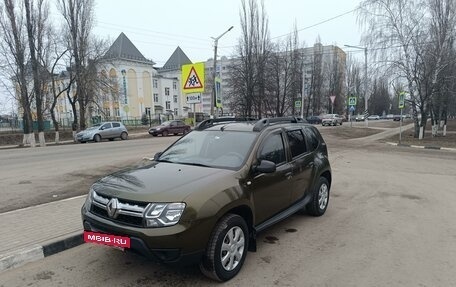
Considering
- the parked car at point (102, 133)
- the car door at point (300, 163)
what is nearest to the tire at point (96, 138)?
the parked car at point (102, 133)

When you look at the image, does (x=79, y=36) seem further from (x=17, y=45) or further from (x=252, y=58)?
(x=252, y=58)

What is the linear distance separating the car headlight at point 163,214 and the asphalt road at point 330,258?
793mm

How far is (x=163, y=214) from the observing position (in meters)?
3.56

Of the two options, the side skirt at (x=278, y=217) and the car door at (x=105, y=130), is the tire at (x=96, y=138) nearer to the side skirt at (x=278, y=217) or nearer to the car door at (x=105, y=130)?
the car door at (x=105, y=130)

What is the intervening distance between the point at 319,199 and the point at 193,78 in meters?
6.39

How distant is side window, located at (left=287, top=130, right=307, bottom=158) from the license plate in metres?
2.93

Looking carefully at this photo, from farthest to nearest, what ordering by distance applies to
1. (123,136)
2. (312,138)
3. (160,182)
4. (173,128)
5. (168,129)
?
1. (173,128)
2. (168,129)
3. (123,136)
4. (312,138)
5. (160,182)

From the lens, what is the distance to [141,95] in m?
72.2

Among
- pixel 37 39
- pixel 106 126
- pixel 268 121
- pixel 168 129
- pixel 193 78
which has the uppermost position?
pixel 37 39

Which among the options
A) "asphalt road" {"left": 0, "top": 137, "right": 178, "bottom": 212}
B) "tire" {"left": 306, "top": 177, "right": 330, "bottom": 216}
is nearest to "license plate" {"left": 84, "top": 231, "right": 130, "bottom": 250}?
"tire" {"left": 306, "top": 177, "right": 330, "bottom": 216}

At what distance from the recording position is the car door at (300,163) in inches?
219

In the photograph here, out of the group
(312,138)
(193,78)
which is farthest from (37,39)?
(312,138)

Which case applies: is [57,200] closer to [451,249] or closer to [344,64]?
[451,249]

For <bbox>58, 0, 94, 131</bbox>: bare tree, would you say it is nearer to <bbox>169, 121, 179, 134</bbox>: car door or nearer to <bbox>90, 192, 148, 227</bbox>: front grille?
<bbox>169, 121, 179, 134</bbox>: car door
